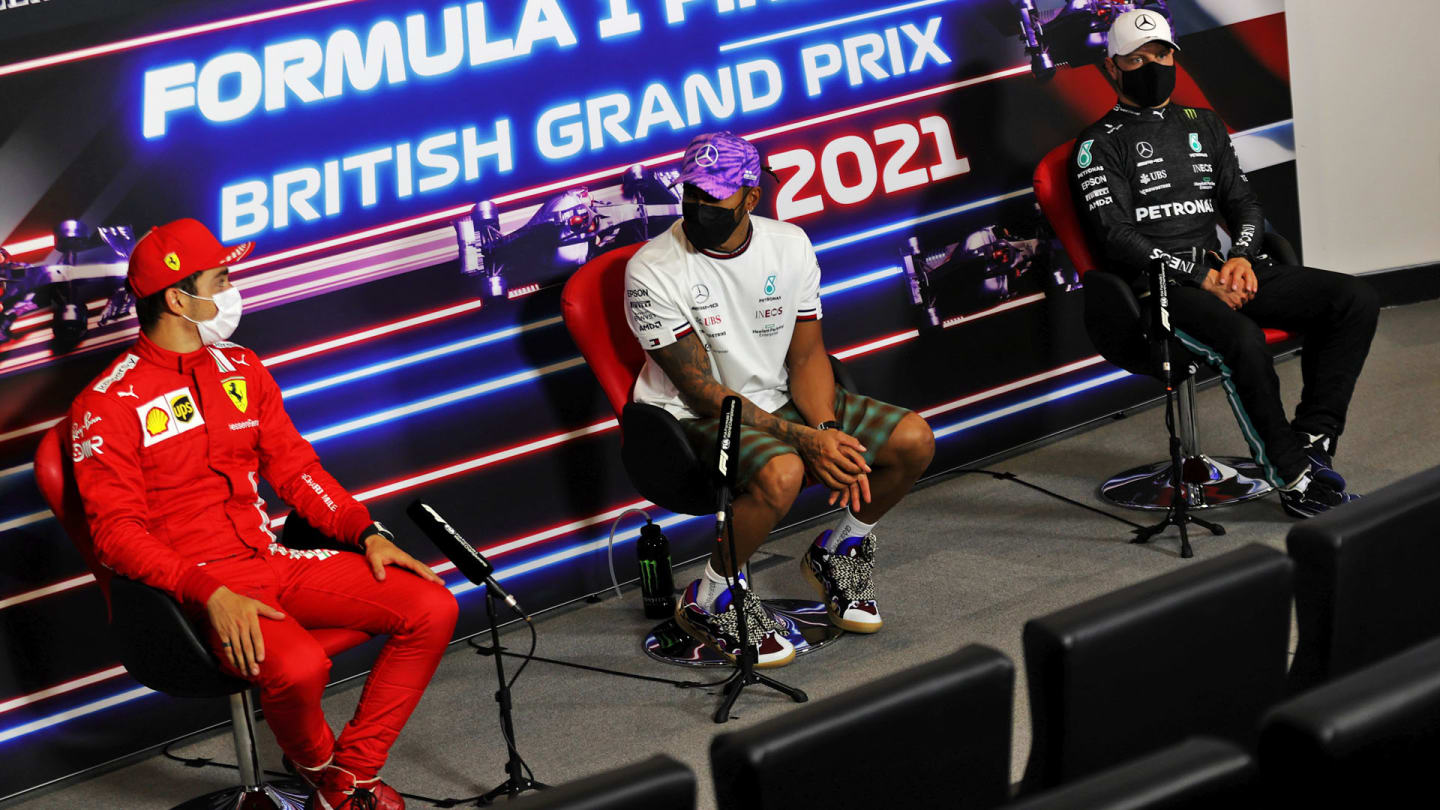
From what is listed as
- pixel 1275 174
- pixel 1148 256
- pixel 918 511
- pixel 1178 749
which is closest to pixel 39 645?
pixel 918 511

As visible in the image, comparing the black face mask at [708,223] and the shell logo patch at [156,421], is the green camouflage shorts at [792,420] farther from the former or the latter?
the shell logo patch at [156,421]

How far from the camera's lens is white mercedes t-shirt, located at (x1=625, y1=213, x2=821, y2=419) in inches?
139

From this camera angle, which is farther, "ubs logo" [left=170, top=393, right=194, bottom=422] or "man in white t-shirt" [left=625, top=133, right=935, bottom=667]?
"man in white t-shirt" [left=625, top=133, right=935, bottom=667]

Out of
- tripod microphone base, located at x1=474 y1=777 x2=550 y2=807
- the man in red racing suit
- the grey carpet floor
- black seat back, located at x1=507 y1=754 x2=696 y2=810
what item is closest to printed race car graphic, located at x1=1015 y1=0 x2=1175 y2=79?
the grey carpet floor

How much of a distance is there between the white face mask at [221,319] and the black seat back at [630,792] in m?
2.06

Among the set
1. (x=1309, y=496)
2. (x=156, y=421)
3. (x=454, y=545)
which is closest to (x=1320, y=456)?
(x=1309, y=496)

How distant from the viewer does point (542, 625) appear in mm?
Result: 4090

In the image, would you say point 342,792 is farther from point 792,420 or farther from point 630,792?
point 630,792

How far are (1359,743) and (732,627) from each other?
2529 millimetres

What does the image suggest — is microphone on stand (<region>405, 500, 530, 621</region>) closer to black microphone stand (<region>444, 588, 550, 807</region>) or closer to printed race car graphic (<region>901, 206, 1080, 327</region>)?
black microphone stand (<region>444, 588, 550, 807</region>)

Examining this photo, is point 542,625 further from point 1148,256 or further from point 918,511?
point 1148,256

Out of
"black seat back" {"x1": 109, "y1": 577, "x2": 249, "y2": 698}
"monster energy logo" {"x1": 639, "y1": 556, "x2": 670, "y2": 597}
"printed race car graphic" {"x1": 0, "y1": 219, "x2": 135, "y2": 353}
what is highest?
"printed race car graphic" {"x1": 0, "y1": 219, "x2": 135, "y2": 353}

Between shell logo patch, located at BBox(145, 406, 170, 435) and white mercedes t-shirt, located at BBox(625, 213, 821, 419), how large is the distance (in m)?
1.18

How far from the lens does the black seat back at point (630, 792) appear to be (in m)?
1.20
